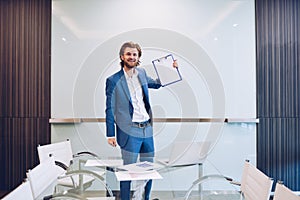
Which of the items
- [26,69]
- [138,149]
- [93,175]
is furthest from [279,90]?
[26,69]

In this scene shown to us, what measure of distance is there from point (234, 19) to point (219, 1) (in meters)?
0.30

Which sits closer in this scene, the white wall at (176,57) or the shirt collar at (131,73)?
the shirt collar at (131,73)

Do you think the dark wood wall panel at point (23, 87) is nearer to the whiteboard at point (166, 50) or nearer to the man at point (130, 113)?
the whiteboard at point (166, 50)

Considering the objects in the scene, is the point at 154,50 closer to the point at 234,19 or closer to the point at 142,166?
the point at 234,19

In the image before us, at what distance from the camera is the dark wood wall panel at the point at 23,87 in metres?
3.80

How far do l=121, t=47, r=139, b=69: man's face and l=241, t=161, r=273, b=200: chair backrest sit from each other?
1417mm

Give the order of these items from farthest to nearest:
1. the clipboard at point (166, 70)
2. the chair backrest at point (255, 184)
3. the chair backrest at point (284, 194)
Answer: the clipboard at point (166, 70) → the chair backrest at point (255, 184) → the chair backrest at point (284, 194)

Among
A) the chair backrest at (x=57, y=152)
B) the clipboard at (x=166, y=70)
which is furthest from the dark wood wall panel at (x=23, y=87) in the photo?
the clipboard at (x=166, y=70)

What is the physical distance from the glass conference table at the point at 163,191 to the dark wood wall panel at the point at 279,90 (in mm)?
1790

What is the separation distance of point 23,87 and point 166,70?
177 centimetres

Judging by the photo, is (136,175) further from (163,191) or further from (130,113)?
(130,113)

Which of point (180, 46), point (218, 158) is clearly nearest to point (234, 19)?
point (180, 46)

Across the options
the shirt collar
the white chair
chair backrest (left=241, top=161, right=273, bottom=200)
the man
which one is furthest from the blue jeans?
chair backrest (left=241, top=161, right=273, bottom=200)

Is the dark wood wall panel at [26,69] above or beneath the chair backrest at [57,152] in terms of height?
above
